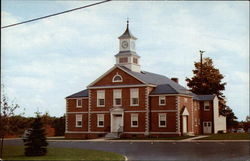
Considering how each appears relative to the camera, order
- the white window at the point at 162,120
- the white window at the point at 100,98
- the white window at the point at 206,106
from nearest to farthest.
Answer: the white window at the point at 162,120 < the white window at the point at 100,98 < the white window at the point at 206,106

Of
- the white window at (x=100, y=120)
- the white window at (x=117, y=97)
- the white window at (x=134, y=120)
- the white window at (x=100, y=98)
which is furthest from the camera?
the white window at (x=100, y=98)

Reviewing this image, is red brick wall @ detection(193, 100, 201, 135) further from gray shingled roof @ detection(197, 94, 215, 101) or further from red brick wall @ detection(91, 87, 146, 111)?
red brick wall @ detection(91, 87, 146, 111)

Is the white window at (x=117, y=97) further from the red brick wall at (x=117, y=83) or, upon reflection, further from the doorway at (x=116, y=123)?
the doorway at (x=116, y=123)

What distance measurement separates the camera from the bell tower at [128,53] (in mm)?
37375

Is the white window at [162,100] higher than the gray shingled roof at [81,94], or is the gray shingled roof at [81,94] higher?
the gray shingled roof at [81,94]

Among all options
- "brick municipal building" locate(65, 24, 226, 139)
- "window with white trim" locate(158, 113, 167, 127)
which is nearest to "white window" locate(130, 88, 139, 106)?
"brick municipal building" locate(65, 24, 226, 139)

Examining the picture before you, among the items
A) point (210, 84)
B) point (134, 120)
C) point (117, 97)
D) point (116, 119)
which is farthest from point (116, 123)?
point (210, 84)

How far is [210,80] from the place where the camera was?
1548 inches

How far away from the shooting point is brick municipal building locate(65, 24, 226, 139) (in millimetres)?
34094

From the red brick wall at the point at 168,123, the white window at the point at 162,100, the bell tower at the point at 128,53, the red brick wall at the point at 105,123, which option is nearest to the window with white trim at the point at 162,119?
the red brick wall at the point at 168,123

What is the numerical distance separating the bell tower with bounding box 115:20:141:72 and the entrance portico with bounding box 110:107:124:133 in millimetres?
4249

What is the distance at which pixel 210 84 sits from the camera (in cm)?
4041

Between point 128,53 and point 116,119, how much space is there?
6.38 meters

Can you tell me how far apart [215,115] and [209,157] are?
2241 centimetres
